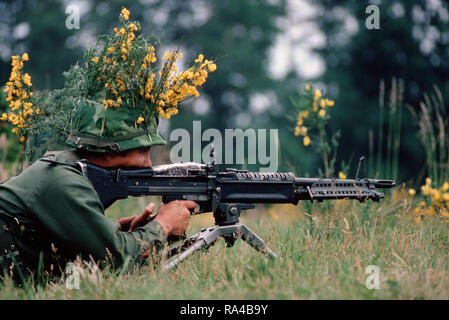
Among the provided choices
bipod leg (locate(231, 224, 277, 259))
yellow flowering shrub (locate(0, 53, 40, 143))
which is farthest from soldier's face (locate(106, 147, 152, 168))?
yellow flowering shrub (locate(0, 53, 40, 143))

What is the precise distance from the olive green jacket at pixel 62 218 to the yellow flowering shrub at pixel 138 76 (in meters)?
0.60

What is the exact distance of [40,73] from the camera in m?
19.7

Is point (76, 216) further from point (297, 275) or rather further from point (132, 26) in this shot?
point (132, 26)

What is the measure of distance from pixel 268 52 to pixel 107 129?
19.7 meters

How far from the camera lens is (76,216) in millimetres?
3197

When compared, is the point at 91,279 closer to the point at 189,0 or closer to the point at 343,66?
the point at 189,0

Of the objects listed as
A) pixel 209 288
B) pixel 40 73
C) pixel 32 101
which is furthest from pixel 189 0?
pixel 209 288

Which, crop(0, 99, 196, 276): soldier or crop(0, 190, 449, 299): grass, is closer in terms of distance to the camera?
crop(0, 190, 449, 299): grass

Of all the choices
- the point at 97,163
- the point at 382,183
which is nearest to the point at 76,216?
the point at 97,163

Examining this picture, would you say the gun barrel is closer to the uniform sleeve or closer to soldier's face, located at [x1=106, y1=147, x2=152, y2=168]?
soldier's face, located at [x1=106, y1=147, x2=152, y2=168]

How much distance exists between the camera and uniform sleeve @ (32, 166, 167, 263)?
10.5 ft

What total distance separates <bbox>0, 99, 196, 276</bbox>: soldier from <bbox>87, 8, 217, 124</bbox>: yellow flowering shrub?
0.14 meters
